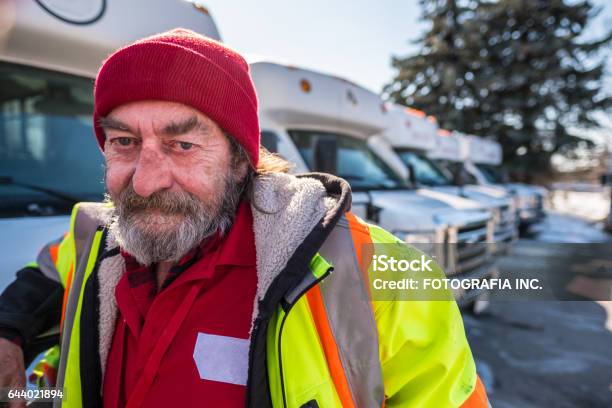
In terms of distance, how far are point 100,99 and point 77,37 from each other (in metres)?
1.09

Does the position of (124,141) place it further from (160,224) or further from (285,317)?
(285,317)

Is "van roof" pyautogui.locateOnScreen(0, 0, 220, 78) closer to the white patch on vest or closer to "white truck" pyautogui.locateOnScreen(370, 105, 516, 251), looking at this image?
the white patch on vest

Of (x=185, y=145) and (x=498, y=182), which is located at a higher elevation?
(x=185, y=145)

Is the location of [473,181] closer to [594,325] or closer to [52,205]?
[594,325]

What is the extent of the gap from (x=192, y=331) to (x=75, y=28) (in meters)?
1.85

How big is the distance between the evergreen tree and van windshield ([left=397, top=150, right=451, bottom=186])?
1366cm

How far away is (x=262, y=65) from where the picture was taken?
3480 mm

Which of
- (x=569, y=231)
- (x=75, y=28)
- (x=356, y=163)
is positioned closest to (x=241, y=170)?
(x=75, y=28)

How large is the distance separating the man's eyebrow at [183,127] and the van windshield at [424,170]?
591 centimetres

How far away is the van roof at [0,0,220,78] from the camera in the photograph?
1968 mm

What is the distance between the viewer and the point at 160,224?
131 cm

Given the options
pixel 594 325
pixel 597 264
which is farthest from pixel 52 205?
pixel 597 264

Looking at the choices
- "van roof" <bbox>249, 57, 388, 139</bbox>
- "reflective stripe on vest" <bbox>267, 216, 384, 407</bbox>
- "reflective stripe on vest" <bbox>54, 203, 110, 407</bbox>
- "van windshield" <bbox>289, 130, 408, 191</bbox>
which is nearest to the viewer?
→ "reflective stripe on vest" <bbox>267, 216, 384, 407</bbox>

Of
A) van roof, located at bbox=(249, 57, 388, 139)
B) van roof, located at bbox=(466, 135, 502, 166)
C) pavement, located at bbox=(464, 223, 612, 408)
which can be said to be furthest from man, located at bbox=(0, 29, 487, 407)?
van roof, located at bbox=(466, 135, 502, 166)
